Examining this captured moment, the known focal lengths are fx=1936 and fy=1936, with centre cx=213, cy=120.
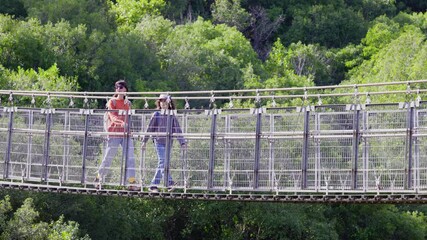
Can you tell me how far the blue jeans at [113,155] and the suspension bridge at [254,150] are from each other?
12cm

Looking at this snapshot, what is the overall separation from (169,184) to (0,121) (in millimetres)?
4742

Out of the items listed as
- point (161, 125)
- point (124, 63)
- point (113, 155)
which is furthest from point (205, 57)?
point (161, 125)

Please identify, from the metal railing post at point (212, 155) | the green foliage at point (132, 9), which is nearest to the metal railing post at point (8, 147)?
the metal railing post at point (212, 155)

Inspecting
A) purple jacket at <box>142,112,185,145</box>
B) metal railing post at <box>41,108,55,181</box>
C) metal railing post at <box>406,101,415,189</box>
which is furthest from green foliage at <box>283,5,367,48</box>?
metal railing post at <box>406,101,415,189</box>

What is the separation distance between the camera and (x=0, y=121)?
1676 inches

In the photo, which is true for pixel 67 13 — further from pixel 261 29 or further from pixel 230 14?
pixel 261 29

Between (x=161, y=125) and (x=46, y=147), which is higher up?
(x=161, y=125)

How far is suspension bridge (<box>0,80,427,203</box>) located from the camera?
38250 mm

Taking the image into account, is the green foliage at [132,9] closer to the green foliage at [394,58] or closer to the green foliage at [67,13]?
the green foliage at [67,13]

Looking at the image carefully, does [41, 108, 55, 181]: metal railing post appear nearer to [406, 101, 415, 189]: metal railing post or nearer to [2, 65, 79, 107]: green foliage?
[406, 101, 415, 189]: metal railing post

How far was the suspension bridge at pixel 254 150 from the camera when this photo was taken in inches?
1506

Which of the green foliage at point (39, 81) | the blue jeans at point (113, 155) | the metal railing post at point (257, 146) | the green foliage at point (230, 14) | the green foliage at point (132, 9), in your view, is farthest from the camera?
the green foliage at point (230, 14)

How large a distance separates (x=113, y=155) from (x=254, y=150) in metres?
2.98

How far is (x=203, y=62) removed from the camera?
97000 mm
